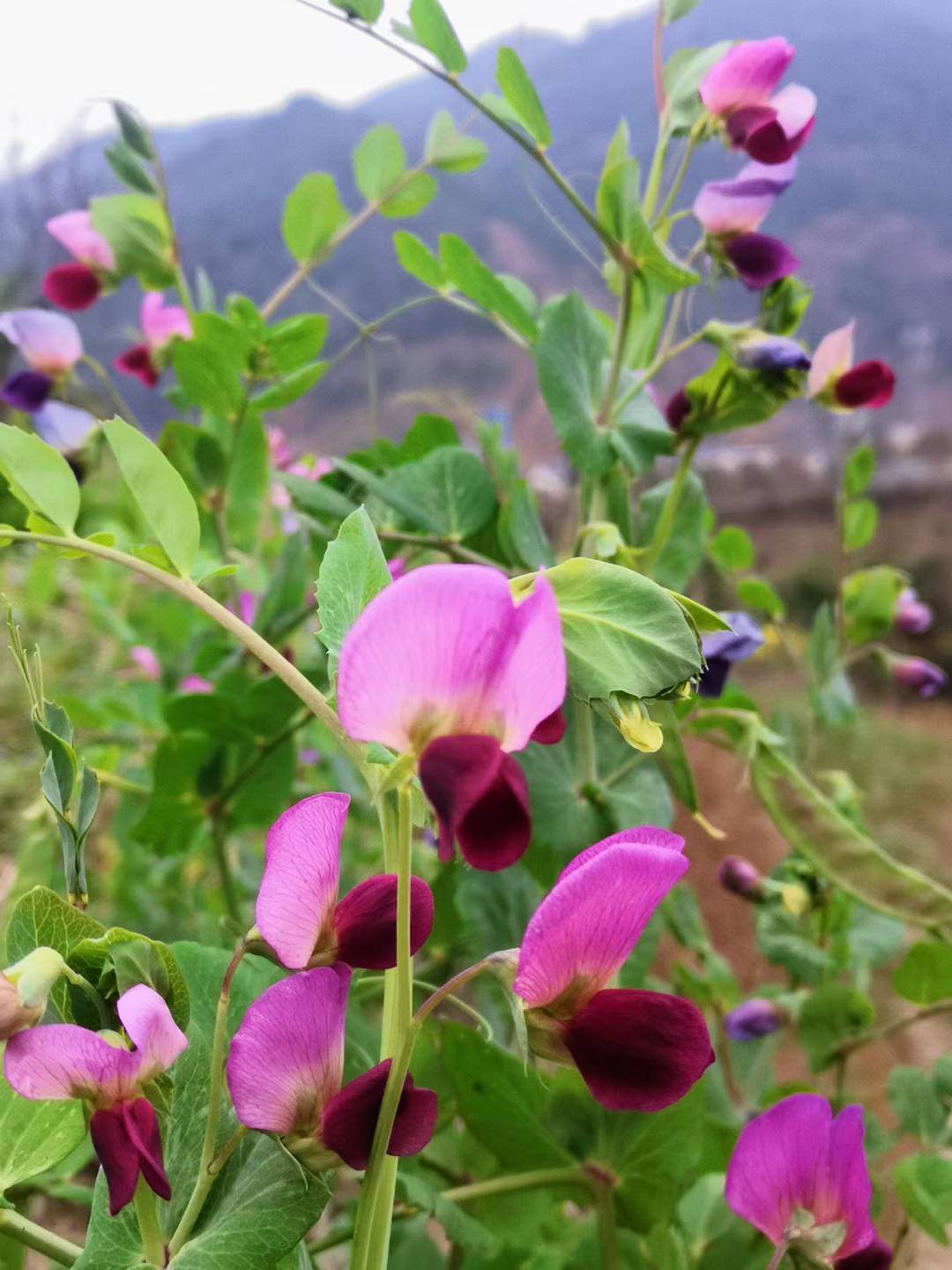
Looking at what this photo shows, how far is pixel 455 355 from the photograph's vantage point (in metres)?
4.95

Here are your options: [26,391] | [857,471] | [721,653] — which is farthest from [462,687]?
[857,471]

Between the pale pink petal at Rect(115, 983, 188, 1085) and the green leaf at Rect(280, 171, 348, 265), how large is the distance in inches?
21.3

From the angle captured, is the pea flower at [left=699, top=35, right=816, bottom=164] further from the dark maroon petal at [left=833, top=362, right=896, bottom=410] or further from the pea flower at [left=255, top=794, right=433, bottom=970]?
the pea flower at [left=255, top=794, right=433, bottom=970]

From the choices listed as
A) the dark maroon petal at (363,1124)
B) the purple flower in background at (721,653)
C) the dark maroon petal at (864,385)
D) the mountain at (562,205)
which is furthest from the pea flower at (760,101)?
the mountain at (562,205)

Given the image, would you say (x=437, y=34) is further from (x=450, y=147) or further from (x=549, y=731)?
(x=549, y=731)

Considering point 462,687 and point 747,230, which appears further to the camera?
point 747,230

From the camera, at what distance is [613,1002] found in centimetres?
22

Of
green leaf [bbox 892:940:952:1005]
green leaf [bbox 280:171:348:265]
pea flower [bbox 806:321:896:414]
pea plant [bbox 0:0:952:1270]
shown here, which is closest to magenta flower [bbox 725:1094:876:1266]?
pea plant [bbox 0:0:952:1270]

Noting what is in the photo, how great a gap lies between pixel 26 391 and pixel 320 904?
0.45 meters

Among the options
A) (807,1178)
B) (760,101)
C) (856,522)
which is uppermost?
(760,101)

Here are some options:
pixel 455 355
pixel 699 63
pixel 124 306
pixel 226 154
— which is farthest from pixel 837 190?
pixel 699 63

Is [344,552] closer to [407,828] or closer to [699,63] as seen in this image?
[407,828]

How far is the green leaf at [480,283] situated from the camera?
485 millimetres

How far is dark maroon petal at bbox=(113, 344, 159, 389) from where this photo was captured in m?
0.64
